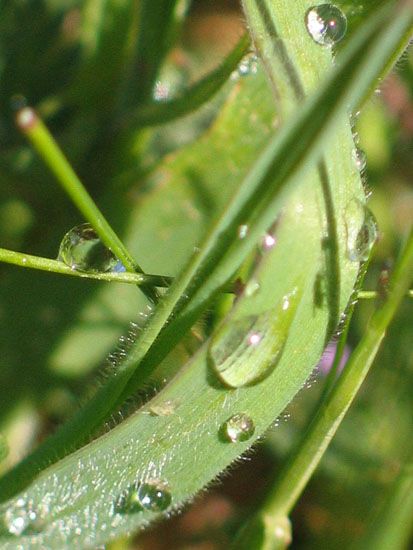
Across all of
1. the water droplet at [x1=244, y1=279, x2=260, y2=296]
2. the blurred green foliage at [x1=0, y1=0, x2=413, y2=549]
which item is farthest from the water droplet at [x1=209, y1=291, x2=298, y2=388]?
the blurred green foliage at [x1=0, y1=0, x2=413, y2=549]

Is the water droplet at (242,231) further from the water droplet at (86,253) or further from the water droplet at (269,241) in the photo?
the water droplet at (86,253)

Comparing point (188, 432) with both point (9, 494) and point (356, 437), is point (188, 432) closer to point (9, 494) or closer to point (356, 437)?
point (9, 494)

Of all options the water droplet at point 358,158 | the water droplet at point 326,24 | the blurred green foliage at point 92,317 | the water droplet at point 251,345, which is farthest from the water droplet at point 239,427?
the blurred green foliage at point 92,317

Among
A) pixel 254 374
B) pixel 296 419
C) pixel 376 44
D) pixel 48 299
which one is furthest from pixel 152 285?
pixel 296 419

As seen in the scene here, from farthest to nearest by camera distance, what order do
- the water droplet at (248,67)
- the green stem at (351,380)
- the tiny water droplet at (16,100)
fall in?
the tiny water droplet at (16,100), the water droplet at (248,67), the green stem at (351,380)

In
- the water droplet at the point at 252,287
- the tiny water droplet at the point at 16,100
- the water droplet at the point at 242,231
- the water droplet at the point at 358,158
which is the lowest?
the water droplet at the point at 252,287

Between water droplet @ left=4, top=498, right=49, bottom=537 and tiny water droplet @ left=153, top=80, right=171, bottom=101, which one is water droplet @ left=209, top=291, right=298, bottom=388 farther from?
tiny water droplet @ left=153, top=80, right=171, bottom=101

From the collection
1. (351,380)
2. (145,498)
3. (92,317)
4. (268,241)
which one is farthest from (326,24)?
(92,317)
